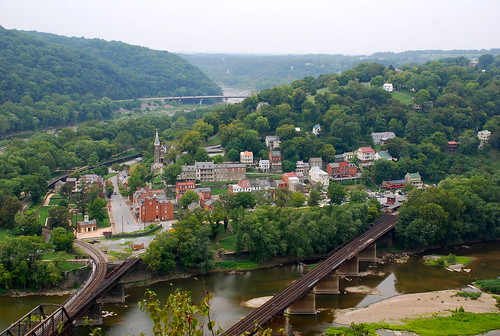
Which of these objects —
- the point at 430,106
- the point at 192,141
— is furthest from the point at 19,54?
the point at 430,106

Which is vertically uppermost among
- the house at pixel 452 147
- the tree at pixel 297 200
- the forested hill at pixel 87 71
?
the forested hill at pixel 87 71

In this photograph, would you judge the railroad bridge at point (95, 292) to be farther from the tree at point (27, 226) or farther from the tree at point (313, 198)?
the tree at point (313, 198)

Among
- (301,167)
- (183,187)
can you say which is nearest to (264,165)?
(301,167)

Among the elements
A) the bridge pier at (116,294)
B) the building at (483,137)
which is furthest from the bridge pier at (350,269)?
the building at (483,137)

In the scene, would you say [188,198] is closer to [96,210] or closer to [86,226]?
[96,210]

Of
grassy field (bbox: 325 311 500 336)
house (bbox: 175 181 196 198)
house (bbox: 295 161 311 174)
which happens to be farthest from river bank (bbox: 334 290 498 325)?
house (bbox: 295 161 311 174)

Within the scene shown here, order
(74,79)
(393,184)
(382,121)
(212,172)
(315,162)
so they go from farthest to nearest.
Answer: (74,79), (382,121), (315,162), (393,184), (212,172)
